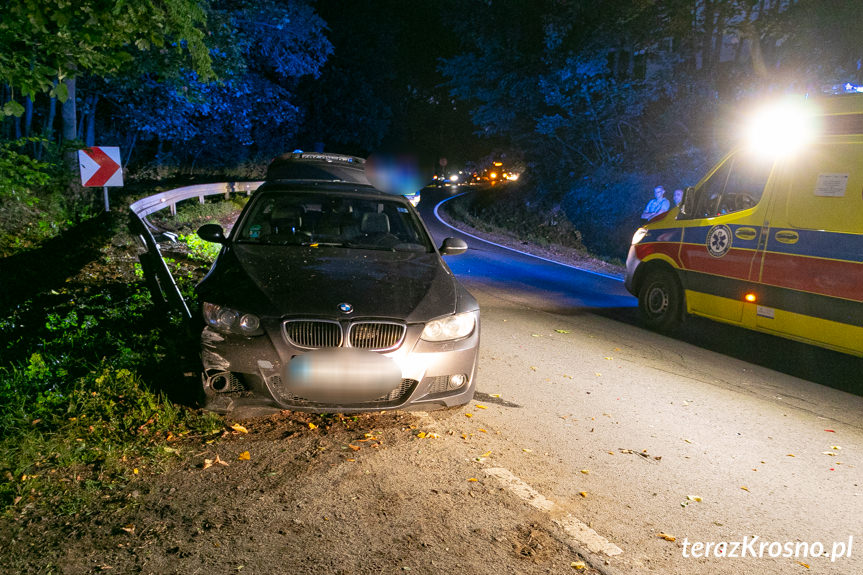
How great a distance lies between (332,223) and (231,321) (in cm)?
197

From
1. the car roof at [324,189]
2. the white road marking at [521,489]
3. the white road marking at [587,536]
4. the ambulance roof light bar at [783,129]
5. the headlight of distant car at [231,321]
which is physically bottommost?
the white road marking at [521,489]

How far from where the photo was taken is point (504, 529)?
340 cm

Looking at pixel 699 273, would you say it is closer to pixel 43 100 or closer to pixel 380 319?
pixel 380 319

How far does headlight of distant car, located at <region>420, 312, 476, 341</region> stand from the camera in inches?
170

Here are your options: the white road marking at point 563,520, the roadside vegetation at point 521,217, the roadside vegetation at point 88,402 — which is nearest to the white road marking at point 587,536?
the white road marking at point 563,520

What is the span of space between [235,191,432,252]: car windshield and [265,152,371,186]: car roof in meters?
6.80

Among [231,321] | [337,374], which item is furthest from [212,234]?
[337,374]

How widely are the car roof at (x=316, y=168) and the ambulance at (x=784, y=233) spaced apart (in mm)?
6970

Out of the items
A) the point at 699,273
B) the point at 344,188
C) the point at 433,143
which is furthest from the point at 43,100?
the point at 433,143

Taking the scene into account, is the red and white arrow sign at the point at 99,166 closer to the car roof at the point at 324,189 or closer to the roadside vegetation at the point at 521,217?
the car roof at the point at 324,189

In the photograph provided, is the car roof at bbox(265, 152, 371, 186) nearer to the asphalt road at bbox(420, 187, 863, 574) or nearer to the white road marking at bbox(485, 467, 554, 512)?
the asphalt road at bbox(420, 187, 863, 574)

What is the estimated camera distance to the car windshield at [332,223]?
5668 mm

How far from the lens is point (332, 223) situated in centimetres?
597

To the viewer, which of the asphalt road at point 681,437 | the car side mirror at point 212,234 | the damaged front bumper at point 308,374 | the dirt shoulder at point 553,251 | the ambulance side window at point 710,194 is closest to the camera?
the asphalt road at point 681,437
